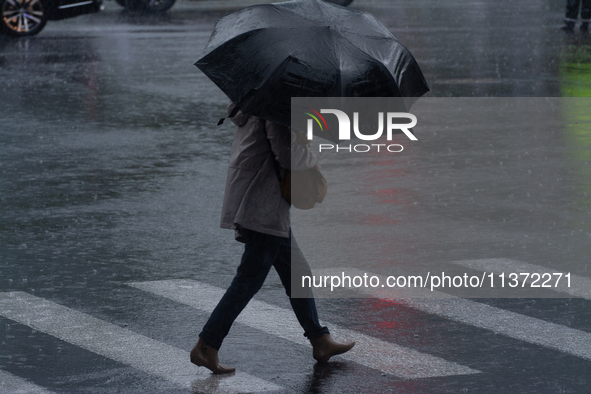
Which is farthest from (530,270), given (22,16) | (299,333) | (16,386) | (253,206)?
(22,16)

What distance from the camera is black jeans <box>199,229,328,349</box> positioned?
5277mm

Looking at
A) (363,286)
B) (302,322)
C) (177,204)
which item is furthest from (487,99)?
(302,322)

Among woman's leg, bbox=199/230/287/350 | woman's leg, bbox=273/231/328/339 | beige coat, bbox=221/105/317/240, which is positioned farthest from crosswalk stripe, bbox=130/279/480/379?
beige coat, bbox=221/105/317/240

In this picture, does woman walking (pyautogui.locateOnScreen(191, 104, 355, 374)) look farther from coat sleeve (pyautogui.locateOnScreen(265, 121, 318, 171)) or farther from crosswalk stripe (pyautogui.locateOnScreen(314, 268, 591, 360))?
crosswalk stripe (pyautogui.locateOnScreen(314, 268, 591, 360))

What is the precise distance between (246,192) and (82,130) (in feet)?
24.6

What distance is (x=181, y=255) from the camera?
295 inches

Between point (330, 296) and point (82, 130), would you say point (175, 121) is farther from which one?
point (330, 296)

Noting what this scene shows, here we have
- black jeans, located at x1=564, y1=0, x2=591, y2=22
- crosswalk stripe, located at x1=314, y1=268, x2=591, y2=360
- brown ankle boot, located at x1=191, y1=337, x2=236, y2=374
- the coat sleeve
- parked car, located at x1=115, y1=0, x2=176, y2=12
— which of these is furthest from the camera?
parked car, located at x1=115, y1=0, x2=176, y2=12

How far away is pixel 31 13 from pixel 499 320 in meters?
17.3

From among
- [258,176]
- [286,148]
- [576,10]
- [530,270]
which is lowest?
[576,10]

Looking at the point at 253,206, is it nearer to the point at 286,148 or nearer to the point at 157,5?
the point at 286,148

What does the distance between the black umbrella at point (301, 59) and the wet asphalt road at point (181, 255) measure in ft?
4.58

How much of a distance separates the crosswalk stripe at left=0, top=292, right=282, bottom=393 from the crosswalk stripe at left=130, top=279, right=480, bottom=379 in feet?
1.94

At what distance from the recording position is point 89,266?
723 cm
